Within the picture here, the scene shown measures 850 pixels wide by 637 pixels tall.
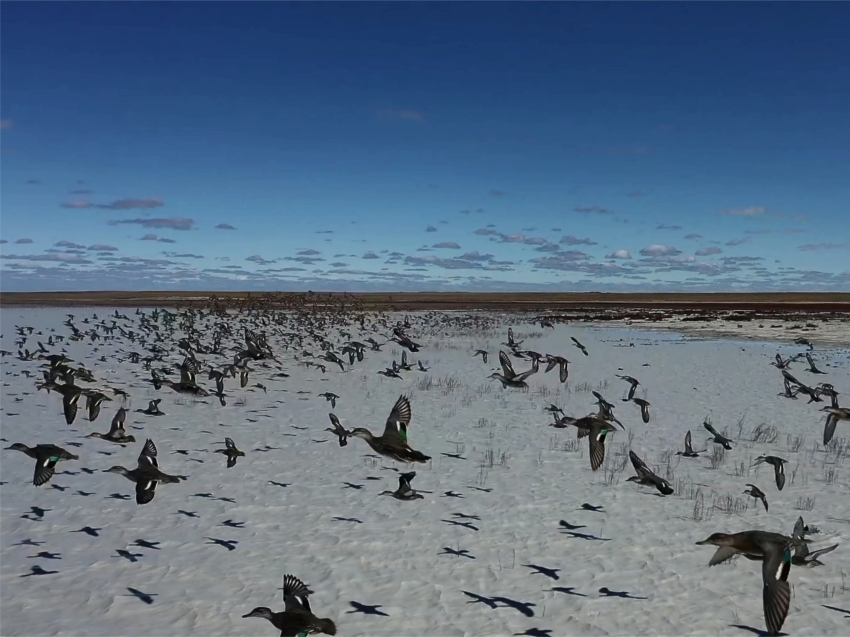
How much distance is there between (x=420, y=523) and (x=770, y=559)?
6.30 m

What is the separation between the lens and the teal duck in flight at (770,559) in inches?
224

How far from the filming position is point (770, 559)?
21.4 feet

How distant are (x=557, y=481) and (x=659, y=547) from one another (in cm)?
368

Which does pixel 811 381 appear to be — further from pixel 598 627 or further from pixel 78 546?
pixel 78 546

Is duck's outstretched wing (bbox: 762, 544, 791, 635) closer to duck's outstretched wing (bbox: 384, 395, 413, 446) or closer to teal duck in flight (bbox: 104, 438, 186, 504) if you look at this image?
duck's outstretched wing (bbox: 384, 395, 413, 446)

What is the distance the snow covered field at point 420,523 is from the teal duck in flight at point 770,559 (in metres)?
1.75

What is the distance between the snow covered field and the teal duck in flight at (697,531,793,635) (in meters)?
1.75

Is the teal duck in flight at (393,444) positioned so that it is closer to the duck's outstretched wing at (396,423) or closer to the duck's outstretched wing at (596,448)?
the duck's outstretched wing at (396,423)

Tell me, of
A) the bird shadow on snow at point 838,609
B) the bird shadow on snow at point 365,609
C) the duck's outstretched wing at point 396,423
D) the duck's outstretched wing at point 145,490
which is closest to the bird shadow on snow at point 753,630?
the bird shadow on snow at point 838,609

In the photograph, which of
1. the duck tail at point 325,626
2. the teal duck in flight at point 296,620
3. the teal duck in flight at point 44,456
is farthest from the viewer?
the teal duck in flight at point 44,456

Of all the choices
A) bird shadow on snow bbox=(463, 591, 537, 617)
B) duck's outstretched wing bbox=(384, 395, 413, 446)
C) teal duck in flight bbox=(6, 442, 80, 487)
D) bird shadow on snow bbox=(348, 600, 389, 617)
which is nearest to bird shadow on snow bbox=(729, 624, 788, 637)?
bird shadow on snow bbox=(463, 591, 537, 617)

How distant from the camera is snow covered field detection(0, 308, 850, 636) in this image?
859 cm

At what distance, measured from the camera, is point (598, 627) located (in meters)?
8.24

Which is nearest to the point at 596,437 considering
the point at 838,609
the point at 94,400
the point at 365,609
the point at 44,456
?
the point at 838,609
